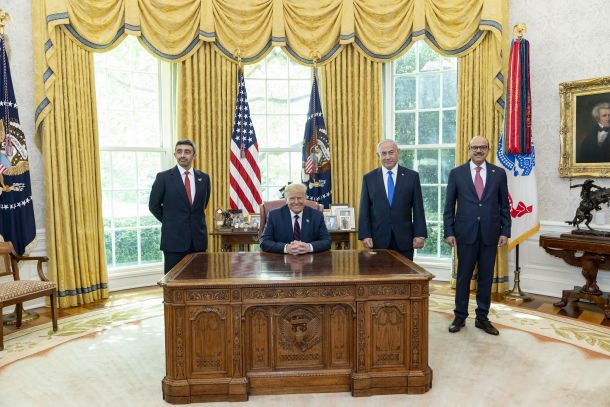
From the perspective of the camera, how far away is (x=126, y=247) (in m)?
5.92

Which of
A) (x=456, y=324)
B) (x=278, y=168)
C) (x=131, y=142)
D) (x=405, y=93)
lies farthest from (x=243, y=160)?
(x=456, y=324)

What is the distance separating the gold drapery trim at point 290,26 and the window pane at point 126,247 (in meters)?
2.16

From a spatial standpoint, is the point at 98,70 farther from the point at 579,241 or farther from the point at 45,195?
the point at 579,241

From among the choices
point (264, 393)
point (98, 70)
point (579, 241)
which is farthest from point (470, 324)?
point (98, 70)

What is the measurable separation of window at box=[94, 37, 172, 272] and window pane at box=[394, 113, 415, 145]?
2899mm

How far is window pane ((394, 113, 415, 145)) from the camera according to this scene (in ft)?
20.3

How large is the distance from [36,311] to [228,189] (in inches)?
95.5

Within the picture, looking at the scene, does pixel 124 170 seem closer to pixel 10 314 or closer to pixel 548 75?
pixel 10 314

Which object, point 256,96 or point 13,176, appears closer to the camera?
point 13,176

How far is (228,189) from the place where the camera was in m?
5.94

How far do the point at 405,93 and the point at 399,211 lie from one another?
2.79 metres

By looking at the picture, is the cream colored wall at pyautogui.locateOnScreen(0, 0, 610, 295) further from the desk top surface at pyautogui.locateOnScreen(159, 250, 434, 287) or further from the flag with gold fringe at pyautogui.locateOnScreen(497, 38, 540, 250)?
the desk top surface at pyautogui.locateOnScreen(159, 250, 434, 287)

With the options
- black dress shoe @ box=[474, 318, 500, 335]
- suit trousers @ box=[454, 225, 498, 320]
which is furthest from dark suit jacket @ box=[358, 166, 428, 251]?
black dress shoe @ box=[474, 318, 500, 335]

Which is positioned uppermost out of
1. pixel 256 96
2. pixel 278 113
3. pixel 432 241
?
pixel 256 96
